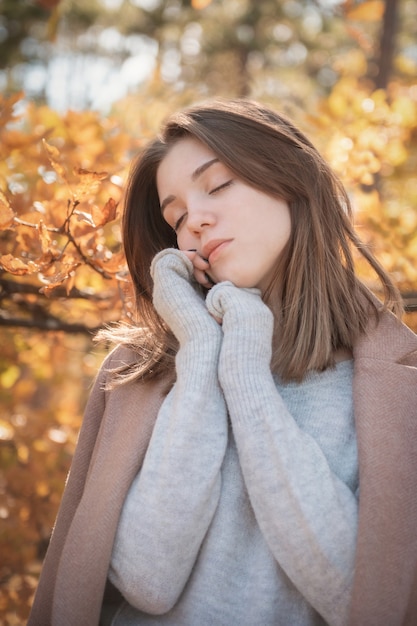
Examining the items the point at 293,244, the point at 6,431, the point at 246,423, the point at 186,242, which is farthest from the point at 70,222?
the point at 6,431

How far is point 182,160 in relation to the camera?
6.83ft

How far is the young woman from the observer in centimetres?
171

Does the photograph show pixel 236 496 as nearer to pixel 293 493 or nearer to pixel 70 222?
pixel 293 493

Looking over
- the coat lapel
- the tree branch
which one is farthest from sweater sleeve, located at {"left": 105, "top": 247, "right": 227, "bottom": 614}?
the tree branch

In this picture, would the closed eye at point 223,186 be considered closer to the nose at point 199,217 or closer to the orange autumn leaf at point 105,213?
the nose at point 199,217

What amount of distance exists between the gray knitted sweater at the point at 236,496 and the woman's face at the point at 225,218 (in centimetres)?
9

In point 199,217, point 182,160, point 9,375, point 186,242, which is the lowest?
point 9,375

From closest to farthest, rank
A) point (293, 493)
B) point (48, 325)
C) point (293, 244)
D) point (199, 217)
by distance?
point (293, 493), point (199, 217), point (293, 244), point (48, 325)

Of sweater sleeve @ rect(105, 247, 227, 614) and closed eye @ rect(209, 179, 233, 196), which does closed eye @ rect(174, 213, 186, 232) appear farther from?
sweater sleeve @ rect(105, 247, 227, 614)

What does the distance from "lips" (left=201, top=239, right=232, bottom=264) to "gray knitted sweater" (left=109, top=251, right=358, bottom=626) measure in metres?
0.10

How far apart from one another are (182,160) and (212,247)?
292 millimetres

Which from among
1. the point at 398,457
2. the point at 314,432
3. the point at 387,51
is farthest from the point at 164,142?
the point at 387,51

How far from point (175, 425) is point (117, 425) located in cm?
31

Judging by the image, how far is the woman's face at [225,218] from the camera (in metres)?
1.96
